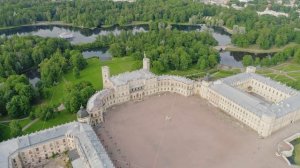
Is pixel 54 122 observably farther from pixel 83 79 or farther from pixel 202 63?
pixel 202 63

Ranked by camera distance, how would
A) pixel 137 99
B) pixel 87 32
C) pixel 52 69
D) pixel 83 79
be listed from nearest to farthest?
pixel 137 99 → pixel 52 69 → pixel 83 79 → pixel 87 32

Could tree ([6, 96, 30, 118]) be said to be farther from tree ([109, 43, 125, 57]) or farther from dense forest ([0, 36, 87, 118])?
tree ([109, 43, 125, 57])

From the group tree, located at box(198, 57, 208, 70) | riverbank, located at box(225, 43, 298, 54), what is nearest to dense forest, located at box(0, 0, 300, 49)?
riverbank, located at box(225, 43, 298, 54)

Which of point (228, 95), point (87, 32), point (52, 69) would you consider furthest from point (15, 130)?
point (87, 32)

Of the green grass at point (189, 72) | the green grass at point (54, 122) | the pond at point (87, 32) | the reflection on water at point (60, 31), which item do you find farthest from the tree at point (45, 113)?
the reflection on water at point (60, 31)

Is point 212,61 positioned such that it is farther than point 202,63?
Yes

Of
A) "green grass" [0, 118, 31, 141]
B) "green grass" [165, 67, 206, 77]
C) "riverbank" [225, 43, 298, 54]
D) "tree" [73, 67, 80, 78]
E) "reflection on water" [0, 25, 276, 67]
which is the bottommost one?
"green grass" [0, 118, 31, 141]
